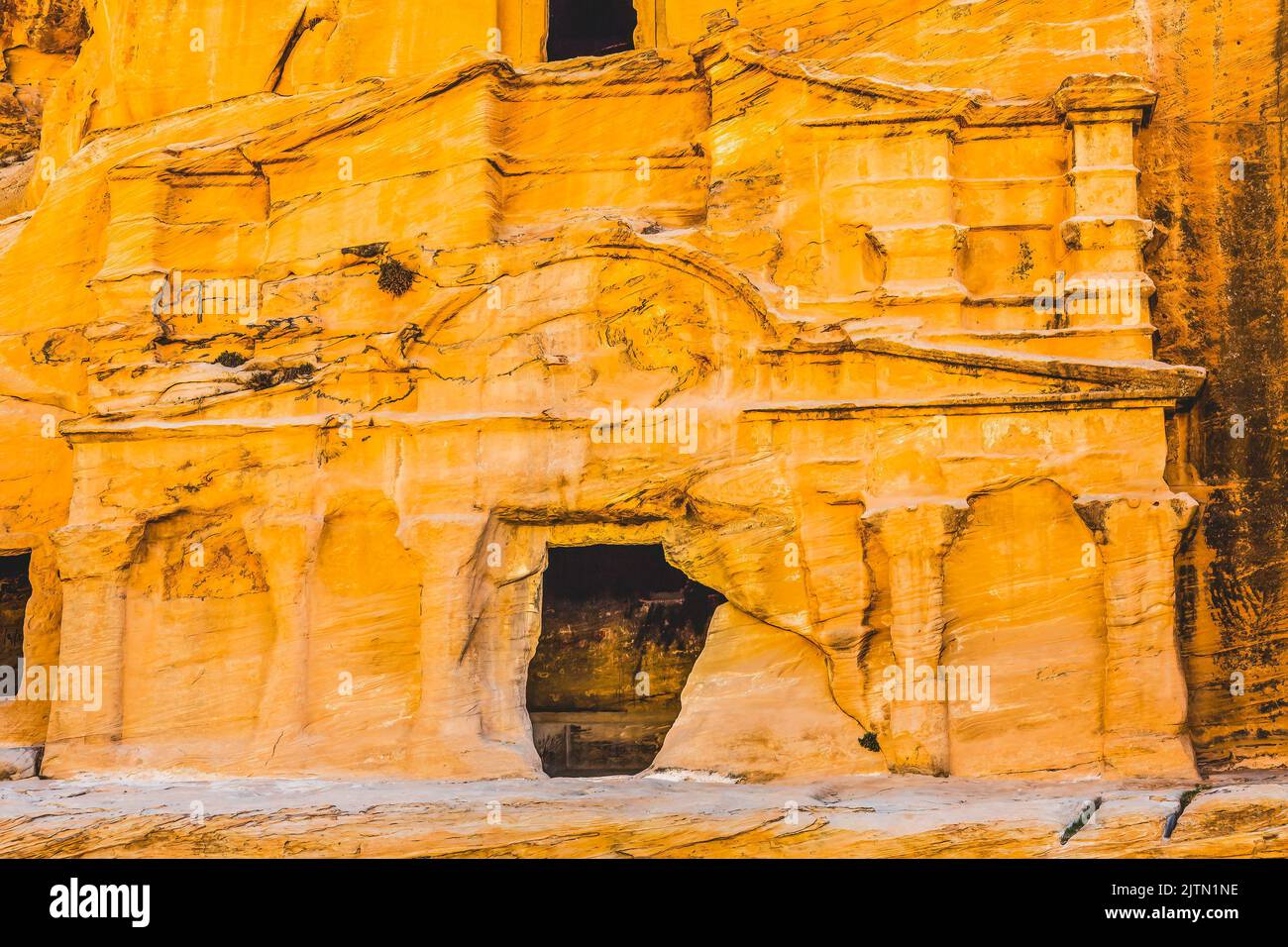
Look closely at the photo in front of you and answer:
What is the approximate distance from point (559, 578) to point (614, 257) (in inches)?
232

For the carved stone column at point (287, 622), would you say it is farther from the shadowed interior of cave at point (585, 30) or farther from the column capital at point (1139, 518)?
the shadowed interior of cave at point (585, 30)

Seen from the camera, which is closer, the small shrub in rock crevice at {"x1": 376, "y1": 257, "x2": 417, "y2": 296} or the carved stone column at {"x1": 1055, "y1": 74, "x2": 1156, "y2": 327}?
the carved stone column at {"x1": 1055, "y1": 74, "x2": 1156, "y2": 327}

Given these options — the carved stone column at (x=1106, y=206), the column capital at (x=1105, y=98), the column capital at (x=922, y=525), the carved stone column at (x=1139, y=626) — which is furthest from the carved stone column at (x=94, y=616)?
the column capital at (x=1105, y=98)

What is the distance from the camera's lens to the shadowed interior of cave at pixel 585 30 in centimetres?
2264

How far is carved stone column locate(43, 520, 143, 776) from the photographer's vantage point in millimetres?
16109

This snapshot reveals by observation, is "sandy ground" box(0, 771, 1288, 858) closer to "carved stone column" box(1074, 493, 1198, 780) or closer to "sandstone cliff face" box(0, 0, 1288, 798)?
"carved stone column" box(1074, 493, 1198, 780)

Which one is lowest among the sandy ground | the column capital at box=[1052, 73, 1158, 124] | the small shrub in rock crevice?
the sandy ground

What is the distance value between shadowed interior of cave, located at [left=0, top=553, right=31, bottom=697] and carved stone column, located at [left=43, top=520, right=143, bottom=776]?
2.95 m

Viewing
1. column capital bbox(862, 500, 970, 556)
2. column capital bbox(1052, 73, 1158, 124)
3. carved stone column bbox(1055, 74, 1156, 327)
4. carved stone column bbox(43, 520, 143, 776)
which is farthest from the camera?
carved stone column bbox(43, 520, 143, 776)

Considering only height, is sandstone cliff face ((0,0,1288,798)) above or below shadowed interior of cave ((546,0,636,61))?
below

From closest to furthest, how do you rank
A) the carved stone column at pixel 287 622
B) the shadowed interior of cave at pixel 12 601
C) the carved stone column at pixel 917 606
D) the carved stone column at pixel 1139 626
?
the carved stone column at pixel 1139 626
the carved stone column at pixel 917 606
the carved stone column at pixel 287 622
the shadowed interior of cave at pixel 12 601

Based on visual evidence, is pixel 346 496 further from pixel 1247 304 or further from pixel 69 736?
pixel 1247 304

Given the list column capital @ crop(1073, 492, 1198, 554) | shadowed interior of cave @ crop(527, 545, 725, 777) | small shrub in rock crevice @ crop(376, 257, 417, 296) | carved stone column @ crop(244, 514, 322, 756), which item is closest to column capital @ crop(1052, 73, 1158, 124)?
column capital @ crop(1073, 492, 1198, 554)

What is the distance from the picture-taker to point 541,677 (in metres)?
19.8
